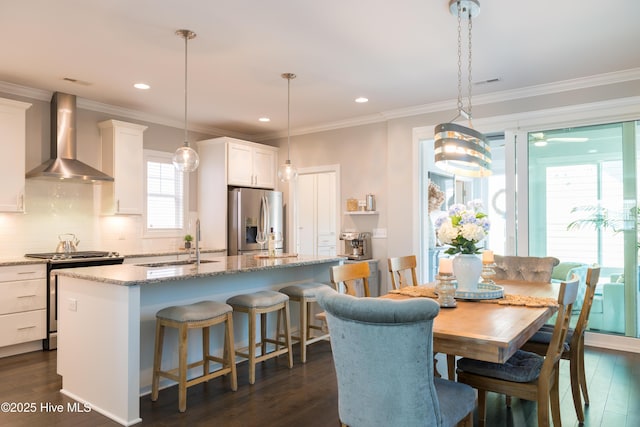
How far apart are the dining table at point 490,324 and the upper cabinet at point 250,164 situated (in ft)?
12.9

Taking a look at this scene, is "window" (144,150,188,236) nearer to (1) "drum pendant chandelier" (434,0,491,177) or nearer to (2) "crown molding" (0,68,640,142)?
(2) "crown molding" (0,68,640,142)

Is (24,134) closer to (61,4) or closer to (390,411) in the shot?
(61,4)

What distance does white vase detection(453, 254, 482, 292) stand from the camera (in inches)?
105

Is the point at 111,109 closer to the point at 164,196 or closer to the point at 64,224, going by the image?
the point at 164,196

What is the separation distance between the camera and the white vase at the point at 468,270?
2658 mm

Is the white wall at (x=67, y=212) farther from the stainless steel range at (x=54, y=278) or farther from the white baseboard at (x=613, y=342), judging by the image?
the white baseboard at (x=613, y=342)

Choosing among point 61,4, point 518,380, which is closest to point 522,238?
point 518,380

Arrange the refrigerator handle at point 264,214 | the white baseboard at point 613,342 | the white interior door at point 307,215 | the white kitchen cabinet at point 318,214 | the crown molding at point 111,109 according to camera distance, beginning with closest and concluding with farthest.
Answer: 1. the white baseboard at point 613,342
2. the crown molding at point 111,109
3. the refrigerator handle at point 264,214
4. the white kitchen cabinet at point 318,214
5. the white interior door at point 307,215

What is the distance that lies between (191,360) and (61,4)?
8.80 ft

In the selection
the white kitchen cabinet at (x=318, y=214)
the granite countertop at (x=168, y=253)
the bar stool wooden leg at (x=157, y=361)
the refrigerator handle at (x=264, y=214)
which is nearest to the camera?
the bar stool wooden leg at (x=157, y=361)

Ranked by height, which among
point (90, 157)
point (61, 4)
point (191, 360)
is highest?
point (61, 4)

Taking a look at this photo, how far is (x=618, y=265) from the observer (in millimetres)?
4387

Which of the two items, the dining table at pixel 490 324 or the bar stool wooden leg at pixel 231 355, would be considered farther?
the bar stool wooden leg at pixel 231 355

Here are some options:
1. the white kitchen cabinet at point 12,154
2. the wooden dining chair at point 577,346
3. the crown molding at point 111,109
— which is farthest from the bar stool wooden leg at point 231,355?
the crown molding at point 111,109
